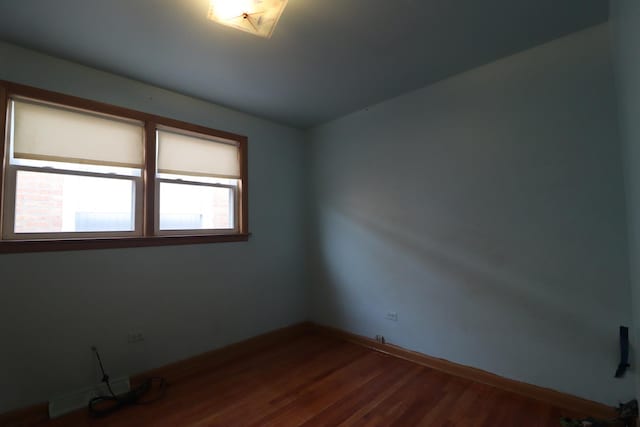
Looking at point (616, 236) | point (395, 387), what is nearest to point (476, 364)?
point (395, 387)

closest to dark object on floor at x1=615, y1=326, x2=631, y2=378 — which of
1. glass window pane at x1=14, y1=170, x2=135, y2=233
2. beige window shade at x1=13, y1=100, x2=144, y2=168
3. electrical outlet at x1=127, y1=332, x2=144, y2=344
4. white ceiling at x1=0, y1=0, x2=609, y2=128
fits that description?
white ceiling at x1=0, y1=0, x2=609, y2=128

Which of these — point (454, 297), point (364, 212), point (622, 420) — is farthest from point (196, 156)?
point (622, 420)

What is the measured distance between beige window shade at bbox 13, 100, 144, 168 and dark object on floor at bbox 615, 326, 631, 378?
13.1 ft

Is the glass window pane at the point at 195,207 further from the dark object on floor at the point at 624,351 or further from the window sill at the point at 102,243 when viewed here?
the dark object on floor at the point at 624,351

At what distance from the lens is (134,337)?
2557mm

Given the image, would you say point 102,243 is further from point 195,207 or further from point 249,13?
point 249,13

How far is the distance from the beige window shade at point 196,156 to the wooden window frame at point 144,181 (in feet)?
0.29

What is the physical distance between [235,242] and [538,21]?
326 cm

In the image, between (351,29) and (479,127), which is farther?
(479,127)

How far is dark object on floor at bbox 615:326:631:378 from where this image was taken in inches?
75.1

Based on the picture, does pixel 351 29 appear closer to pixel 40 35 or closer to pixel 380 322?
pixel 40 35

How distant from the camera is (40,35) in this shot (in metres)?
2.04

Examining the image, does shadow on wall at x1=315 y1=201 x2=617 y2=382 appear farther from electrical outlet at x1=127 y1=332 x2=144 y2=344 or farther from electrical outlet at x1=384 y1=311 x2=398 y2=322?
→ electrical outlet at x1=127 y1=332 x2=144 y2=344

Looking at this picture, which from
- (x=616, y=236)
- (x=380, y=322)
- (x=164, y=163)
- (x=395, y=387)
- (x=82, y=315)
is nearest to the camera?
(x=616, y=236)
